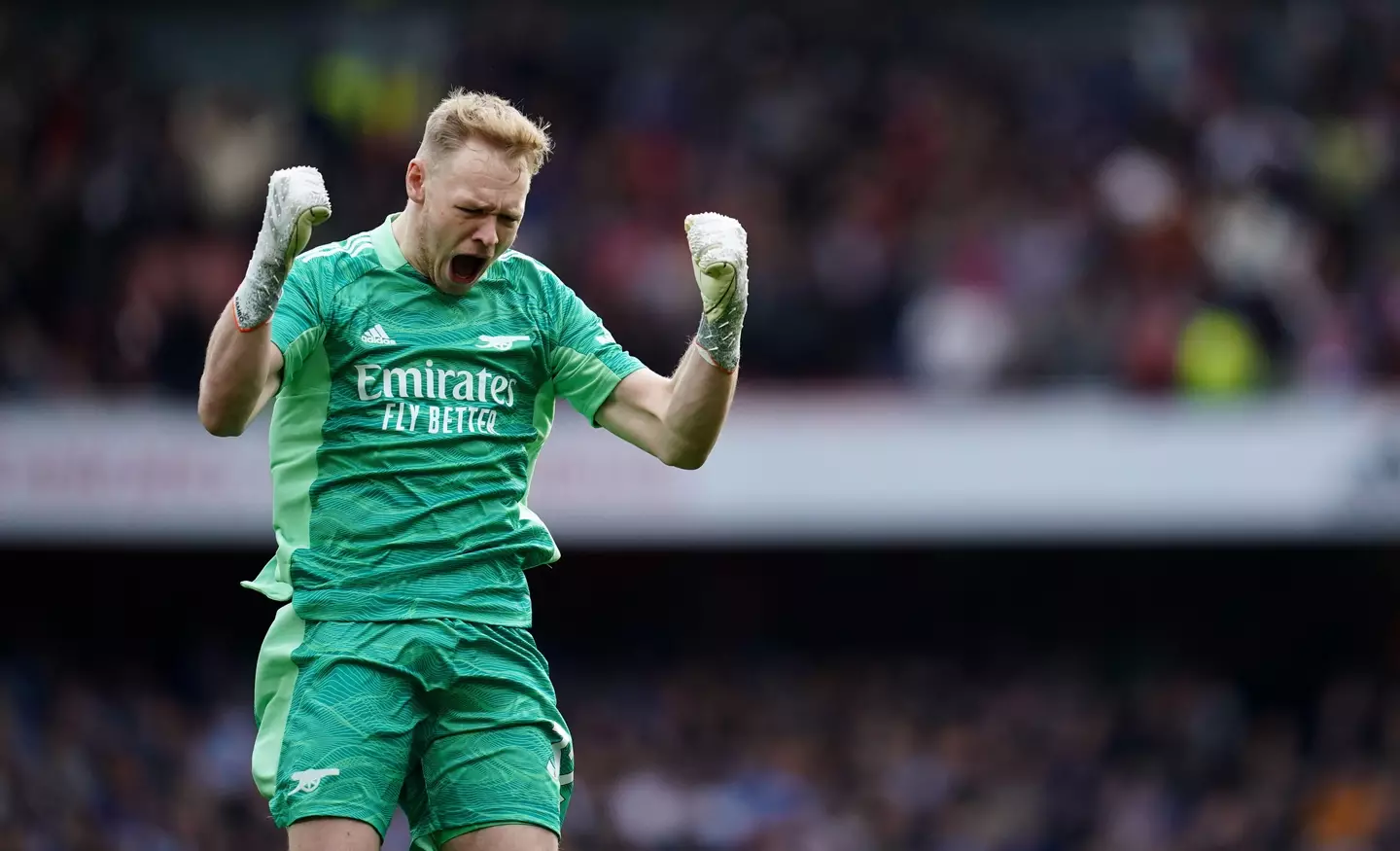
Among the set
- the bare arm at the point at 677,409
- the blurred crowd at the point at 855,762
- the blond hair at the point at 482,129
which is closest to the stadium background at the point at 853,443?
the blurred crowd at the point at 855,762

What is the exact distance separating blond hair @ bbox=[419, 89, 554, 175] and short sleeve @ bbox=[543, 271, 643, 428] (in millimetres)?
405

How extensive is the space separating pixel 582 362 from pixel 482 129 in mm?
658

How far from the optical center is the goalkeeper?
181 inches

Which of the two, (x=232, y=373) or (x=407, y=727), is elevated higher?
(x=232, y=373)

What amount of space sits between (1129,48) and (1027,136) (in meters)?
3.44

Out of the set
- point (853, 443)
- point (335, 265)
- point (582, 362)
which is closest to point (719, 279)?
point (582, 362)

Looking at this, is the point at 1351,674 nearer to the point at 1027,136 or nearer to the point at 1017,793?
the point at 1017,793

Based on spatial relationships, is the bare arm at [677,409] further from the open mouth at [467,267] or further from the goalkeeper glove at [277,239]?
the goalkeeper glove at [277,239]

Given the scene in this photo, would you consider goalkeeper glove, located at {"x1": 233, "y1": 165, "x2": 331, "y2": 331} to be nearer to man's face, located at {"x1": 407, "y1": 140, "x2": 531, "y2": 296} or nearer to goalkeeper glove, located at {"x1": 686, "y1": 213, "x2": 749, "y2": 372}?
man's face, located at {"x1": 407, "y1": 140, "x2": 531, "y2": 296}

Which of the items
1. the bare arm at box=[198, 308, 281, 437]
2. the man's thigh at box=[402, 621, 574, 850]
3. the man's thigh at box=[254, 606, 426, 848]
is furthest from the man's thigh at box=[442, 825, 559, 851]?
the bare arm at box=[198, 308, 281, 437]

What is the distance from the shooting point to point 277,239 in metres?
4.38

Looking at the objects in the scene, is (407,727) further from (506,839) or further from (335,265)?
(335,265)

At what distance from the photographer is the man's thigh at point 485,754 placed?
4656 mm

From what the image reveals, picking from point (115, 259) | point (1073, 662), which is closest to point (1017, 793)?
point (1073, 662)
